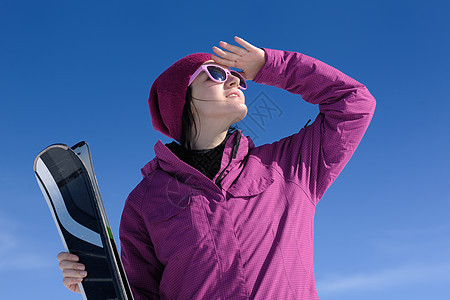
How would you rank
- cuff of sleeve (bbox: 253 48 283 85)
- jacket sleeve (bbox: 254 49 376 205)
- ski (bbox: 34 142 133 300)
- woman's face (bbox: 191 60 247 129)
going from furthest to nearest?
1. woman's face (bbox: 191 60 247 129)
2. cuff of sleeve (bbox: 253 48 283 85)
3. jacket sleeve (bbox: 254 49 376 205)
4. ski (bbox: 34 142 133 300)

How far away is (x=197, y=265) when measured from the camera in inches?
103

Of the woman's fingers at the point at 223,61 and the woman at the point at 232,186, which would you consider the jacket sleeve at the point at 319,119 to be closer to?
the woman at the point at 232,186

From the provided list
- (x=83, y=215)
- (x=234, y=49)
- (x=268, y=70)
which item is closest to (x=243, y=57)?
Result: (x=234, y=49)

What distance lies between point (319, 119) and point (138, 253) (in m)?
1.63

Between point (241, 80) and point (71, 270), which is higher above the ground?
point (241, 80)

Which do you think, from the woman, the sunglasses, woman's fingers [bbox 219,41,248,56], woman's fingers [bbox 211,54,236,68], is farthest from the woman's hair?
woman's fingers [bbox 219,41,248,56]

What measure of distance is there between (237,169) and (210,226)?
500 mm

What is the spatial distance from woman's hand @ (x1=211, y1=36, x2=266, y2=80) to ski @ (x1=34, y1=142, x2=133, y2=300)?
1.15m

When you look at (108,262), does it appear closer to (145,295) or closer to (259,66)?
(145,295)

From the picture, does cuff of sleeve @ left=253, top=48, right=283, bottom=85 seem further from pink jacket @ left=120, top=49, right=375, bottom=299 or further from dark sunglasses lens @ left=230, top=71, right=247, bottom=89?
dark sunglasses lens @ left=230, top=71, right=247, bottom=89

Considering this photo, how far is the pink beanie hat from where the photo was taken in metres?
3.32

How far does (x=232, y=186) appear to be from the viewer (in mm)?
2836

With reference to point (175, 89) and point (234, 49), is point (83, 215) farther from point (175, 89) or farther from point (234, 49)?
point (234, 49)

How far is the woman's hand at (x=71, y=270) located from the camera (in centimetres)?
275
